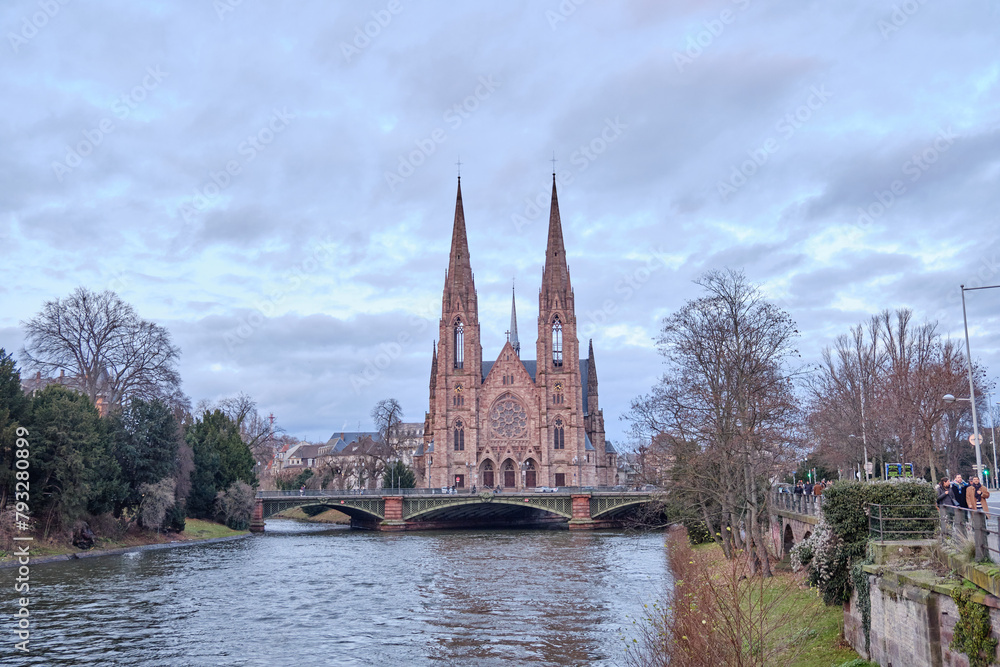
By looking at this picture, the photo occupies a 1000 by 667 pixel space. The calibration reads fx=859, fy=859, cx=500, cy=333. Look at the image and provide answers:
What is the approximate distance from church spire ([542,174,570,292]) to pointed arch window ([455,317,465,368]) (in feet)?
36.5

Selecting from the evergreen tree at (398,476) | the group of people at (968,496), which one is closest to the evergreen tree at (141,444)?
the evergreen tree at (398,476)

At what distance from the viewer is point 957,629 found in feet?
37.5

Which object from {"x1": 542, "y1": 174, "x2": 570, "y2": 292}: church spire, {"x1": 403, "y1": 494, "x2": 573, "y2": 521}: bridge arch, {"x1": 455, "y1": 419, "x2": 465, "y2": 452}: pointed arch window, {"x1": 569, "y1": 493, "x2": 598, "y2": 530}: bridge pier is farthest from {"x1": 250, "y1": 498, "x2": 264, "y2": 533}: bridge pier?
{"x1": 542, "y1": 174, "x2": 570, "y2": 292}: church spire

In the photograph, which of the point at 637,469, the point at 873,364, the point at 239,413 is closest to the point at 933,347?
the point at 873,364

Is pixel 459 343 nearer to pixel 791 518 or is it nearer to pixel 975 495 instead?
pixel 791 518

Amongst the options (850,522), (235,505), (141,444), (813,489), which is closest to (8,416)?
(141,444)

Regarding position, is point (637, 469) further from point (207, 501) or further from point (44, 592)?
point (207, 501)

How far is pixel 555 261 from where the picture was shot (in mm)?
103375

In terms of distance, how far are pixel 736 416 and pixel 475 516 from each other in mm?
57679

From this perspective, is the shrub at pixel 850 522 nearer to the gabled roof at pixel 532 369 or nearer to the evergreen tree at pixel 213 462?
the evergreen tree at pixel 213 462

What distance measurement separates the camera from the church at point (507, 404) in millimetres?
97062

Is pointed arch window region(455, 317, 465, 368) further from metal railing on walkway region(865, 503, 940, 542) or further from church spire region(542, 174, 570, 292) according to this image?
metal railing on walkway region(865, 503, 940, 542)

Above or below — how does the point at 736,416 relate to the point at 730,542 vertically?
above

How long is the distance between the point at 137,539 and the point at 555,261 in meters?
61.9
